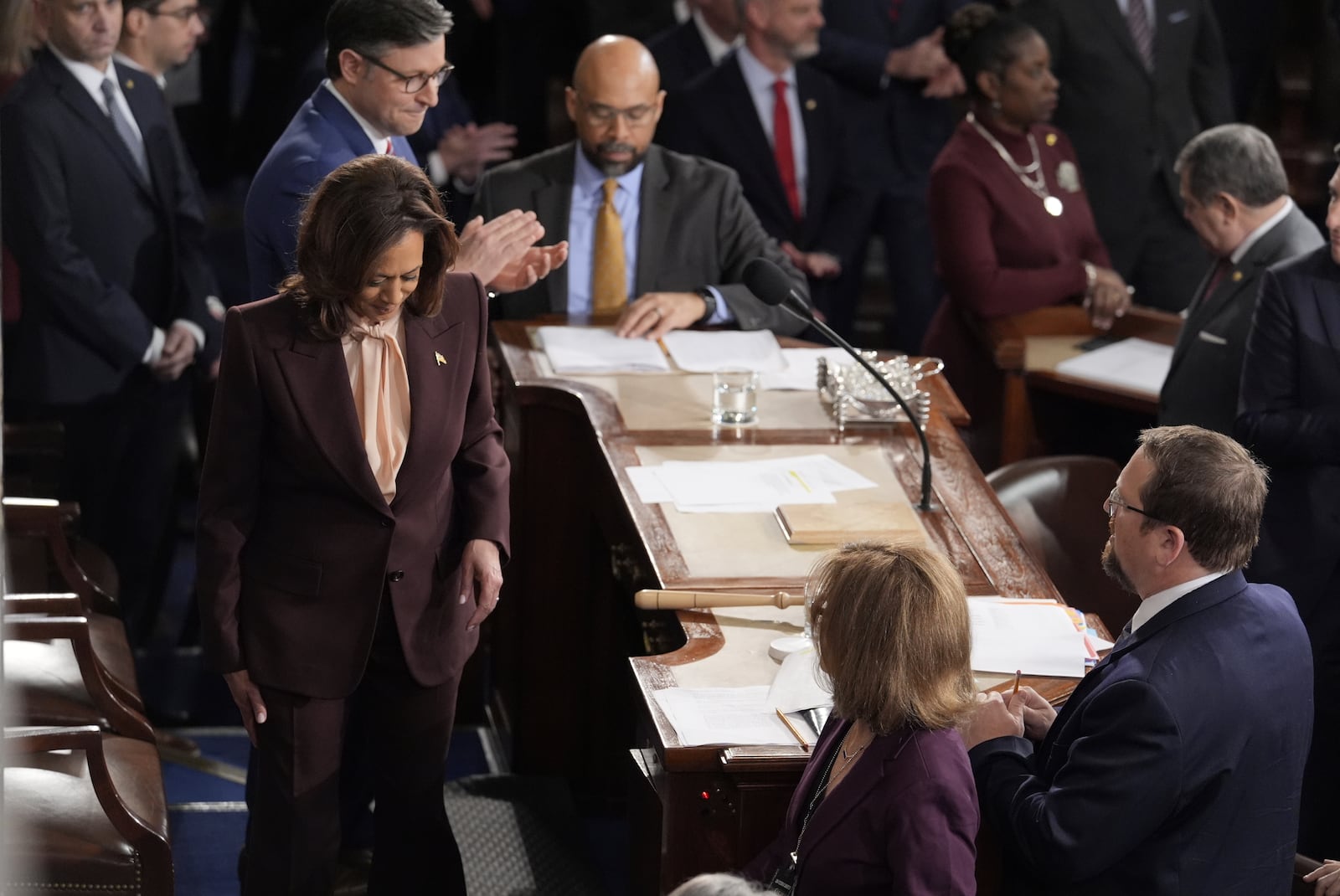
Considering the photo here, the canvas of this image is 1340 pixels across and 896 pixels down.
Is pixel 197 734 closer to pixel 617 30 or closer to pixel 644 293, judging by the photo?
pixel 644 293

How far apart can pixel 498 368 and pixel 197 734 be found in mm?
1279

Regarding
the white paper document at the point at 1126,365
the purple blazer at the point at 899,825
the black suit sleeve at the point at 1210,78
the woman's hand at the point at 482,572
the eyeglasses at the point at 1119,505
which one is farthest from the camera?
the black suit sleeve at the point at 1210,78

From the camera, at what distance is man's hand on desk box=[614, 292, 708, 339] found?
444 cm

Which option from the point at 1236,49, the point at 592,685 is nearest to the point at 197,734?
the point at 592,685

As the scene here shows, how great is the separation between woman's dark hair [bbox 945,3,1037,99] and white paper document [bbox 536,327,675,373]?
1.61 metres

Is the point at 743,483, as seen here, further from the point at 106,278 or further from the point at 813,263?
the point at 813,263

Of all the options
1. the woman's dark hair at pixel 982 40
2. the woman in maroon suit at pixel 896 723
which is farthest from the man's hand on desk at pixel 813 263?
the woman in maroon suit at pixel 896 723

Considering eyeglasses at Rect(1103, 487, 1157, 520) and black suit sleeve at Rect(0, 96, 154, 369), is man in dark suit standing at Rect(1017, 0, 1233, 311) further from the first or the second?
eyeglasses at Rect(1103, 487, 1157, 520)

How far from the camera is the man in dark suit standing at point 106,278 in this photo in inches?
179

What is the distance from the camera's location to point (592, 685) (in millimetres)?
4250

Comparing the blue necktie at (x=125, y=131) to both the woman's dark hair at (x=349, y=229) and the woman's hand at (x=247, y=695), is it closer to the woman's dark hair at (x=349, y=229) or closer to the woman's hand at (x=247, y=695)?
the woman's dark hair at (x=349, y=229)

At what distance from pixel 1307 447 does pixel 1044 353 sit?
5.13 ft

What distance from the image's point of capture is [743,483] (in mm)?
3592

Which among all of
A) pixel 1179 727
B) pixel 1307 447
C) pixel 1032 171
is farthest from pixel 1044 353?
pixel 1179 727
